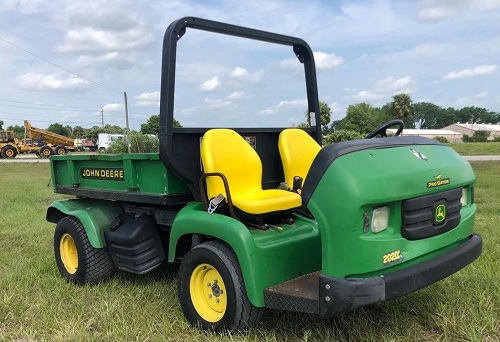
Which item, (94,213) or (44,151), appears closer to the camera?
(94,213)

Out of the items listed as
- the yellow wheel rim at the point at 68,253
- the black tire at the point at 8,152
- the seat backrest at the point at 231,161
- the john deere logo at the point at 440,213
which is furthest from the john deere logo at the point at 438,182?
the black tire at the point at 8,152

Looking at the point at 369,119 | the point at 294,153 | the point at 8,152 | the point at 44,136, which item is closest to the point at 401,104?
the point at 369,119

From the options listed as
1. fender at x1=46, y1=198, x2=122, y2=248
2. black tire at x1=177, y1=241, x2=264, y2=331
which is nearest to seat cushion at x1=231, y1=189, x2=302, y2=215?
black tire at x1=177, y1=241, x2=264, y2=331

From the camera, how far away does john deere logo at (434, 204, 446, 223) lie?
269 cm

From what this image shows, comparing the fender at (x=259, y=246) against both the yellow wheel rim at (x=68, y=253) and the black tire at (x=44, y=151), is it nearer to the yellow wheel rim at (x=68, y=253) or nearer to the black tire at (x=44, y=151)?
the yellow wheel rim at (x=68, y=253)

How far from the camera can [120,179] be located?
3926mm

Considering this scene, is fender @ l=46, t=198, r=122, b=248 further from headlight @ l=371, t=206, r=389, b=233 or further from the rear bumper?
headlight @ l=371, t=206, r=389, b=233

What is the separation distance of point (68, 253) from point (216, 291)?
198 centimetres

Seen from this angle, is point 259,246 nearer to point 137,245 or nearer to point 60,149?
point 137,245

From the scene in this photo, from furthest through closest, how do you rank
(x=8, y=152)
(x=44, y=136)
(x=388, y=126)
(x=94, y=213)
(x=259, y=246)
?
(x=44, y=136), (x=8, y=152), (x=94, y=213), (x=388, y=126), (x=259, y=246)

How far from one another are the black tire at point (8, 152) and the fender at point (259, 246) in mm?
30834

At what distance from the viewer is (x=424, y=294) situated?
3.54 meters

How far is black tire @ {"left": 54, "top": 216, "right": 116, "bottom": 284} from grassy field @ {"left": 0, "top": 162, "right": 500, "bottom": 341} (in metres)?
0.10

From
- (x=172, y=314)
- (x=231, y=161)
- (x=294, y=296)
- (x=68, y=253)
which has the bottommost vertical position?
(x=172, y=314)
